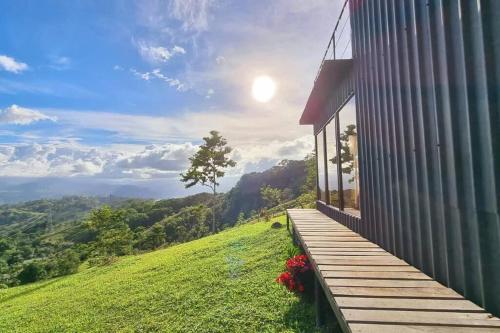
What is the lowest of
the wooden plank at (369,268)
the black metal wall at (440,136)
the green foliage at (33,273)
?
the green foliage at (33,273)

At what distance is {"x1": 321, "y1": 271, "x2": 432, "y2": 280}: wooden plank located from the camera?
251 cm

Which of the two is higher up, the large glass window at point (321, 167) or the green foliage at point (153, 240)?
the large glass window at point (321, 167)

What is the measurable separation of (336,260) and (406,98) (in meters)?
1.71

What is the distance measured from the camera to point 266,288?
504cm

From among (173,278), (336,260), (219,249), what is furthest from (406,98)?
(219,249)

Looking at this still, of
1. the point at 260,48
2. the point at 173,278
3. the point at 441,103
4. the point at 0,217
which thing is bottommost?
the point at 0,217

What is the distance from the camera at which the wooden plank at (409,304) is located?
1.87 m

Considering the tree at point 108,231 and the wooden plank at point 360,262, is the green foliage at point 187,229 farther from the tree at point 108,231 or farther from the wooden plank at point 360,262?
the wooden plank at point 360,262

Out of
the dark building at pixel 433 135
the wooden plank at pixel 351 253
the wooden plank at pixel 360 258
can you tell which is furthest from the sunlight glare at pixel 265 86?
the wooden plank at pixel 360 258

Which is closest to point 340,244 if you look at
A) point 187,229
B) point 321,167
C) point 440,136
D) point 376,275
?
point 376,275

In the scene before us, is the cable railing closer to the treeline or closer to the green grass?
the green grass

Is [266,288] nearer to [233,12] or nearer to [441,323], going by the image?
[441,323]

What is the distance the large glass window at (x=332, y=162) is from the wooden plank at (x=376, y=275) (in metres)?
3.89

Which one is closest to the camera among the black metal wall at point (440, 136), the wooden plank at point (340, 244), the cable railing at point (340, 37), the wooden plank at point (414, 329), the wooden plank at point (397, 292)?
the wooden plank at point (414, 329)
